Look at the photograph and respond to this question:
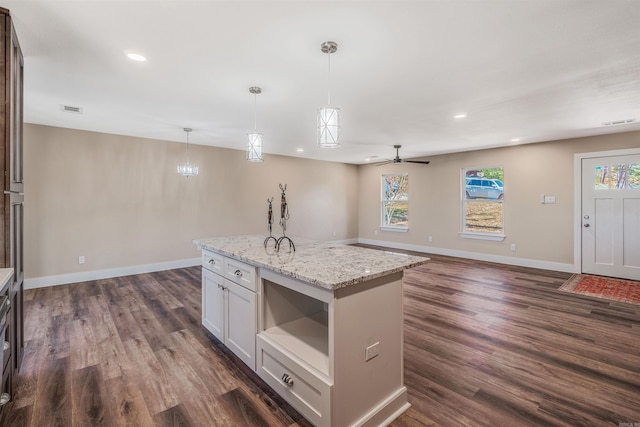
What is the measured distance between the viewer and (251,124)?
431 cm

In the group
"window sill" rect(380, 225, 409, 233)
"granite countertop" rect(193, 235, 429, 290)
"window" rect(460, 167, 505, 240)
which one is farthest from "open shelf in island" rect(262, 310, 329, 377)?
"window sill" rect(380, 225, 409, 233)

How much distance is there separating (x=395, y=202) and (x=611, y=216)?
14.1ft

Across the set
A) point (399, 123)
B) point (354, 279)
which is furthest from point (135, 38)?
point (399, 123)

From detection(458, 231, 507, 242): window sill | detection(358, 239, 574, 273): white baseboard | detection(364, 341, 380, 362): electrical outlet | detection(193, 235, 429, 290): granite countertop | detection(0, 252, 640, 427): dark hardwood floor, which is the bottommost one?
detection(0, 252, 640, 427): dark hardwood floor

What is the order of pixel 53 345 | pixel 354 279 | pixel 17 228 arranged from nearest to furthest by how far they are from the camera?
1. pixel 354 279
2. pixel 17 228
3. pixel 53 345

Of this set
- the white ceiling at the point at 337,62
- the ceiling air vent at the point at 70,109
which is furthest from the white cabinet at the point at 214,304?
the ceiling air vent at the point at 70,109

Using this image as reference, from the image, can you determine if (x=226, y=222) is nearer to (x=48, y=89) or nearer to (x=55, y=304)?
(x=55, y=304)

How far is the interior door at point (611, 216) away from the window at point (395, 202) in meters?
3.57

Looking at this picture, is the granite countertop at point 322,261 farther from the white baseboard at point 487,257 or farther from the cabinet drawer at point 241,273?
the white baseboard at point 487,257

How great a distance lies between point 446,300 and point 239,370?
2729mm

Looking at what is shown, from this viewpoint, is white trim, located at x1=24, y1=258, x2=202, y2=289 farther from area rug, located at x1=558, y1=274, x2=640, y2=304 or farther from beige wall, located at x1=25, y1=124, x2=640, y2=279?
area rug, located at x1=558, y1=274, x2=640, y2=304

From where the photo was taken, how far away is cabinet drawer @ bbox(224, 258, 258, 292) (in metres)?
2.11

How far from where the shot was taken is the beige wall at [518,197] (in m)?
5.25

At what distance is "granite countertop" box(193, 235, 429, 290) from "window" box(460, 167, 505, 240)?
5121 millimetres
